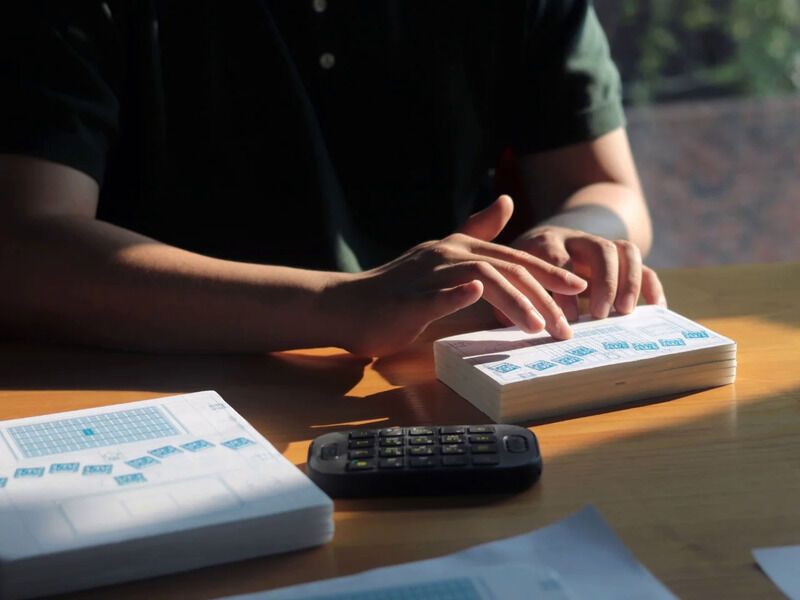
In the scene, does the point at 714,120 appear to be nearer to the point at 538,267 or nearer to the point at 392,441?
the point at 538,267

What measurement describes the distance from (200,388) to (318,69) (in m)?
0.53

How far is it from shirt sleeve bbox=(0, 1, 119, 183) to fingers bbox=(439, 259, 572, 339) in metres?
0.42

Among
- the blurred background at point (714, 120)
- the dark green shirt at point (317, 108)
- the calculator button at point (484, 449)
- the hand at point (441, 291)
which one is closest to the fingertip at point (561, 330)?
the hand at point (441, 291)

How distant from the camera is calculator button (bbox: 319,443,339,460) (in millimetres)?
674

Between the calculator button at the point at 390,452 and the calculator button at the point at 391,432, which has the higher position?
the calculator button at the point at 390,452

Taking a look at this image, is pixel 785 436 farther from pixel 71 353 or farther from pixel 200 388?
pixel 71 353

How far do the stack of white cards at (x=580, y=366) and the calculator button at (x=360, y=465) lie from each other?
5.4 inches

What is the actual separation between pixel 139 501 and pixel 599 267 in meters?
0.51

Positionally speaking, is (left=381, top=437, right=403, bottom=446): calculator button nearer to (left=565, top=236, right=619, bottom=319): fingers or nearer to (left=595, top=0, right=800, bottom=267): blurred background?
(left=565, top=236, right=619, bottom=319): fingers

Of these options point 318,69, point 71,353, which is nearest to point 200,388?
point 71,353

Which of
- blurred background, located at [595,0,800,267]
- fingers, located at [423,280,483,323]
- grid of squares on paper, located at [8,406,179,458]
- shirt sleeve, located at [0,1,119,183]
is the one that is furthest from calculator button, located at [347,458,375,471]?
blurred background, located at [595,0,800,267]

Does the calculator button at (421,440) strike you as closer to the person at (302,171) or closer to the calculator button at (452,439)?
the calculator button at (452,439)

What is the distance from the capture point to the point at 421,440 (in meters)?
0.69

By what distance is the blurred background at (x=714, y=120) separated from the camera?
2.89 meters
